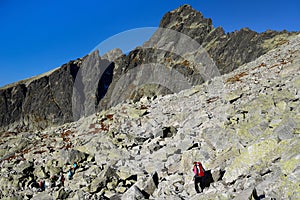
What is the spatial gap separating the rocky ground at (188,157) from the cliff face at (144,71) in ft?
109

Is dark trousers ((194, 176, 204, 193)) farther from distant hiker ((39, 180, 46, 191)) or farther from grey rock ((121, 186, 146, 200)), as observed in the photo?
distant hiker ((39, 180, 46, 191))

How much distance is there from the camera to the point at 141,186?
1331 cm

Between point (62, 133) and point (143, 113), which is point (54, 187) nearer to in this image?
point (143, 113)

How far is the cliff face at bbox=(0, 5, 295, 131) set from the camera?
63.0 meters

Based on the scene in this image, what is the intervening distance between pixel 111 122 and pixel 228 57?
139 feet

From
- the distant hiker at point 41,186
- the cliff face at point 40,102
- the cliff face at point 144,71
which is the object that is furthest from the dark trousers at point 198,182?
the cliff face at point 40,102

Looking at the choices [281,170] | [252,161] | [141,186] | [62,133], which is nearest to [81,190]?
[141,186]

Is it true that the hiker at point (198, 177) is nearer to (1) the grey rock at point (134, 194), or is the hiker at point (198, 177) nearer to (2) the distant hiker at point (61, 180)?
(1) the grey rock at point (134, 194)

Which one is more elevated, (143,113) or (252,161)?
(143,113)

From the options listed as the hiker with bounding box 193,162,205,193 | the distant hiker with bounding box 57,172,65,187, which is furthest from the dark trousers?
the distant hiker with bounding box 57,172,65,187

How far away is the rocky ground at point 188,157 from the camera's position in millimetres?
10016

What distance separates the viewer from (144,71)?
8000 cm

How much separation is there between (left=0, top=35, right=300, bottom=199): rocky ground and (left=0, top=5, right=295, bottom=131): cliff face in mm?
33291

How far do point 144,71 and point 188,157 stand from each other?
66.9 metres
